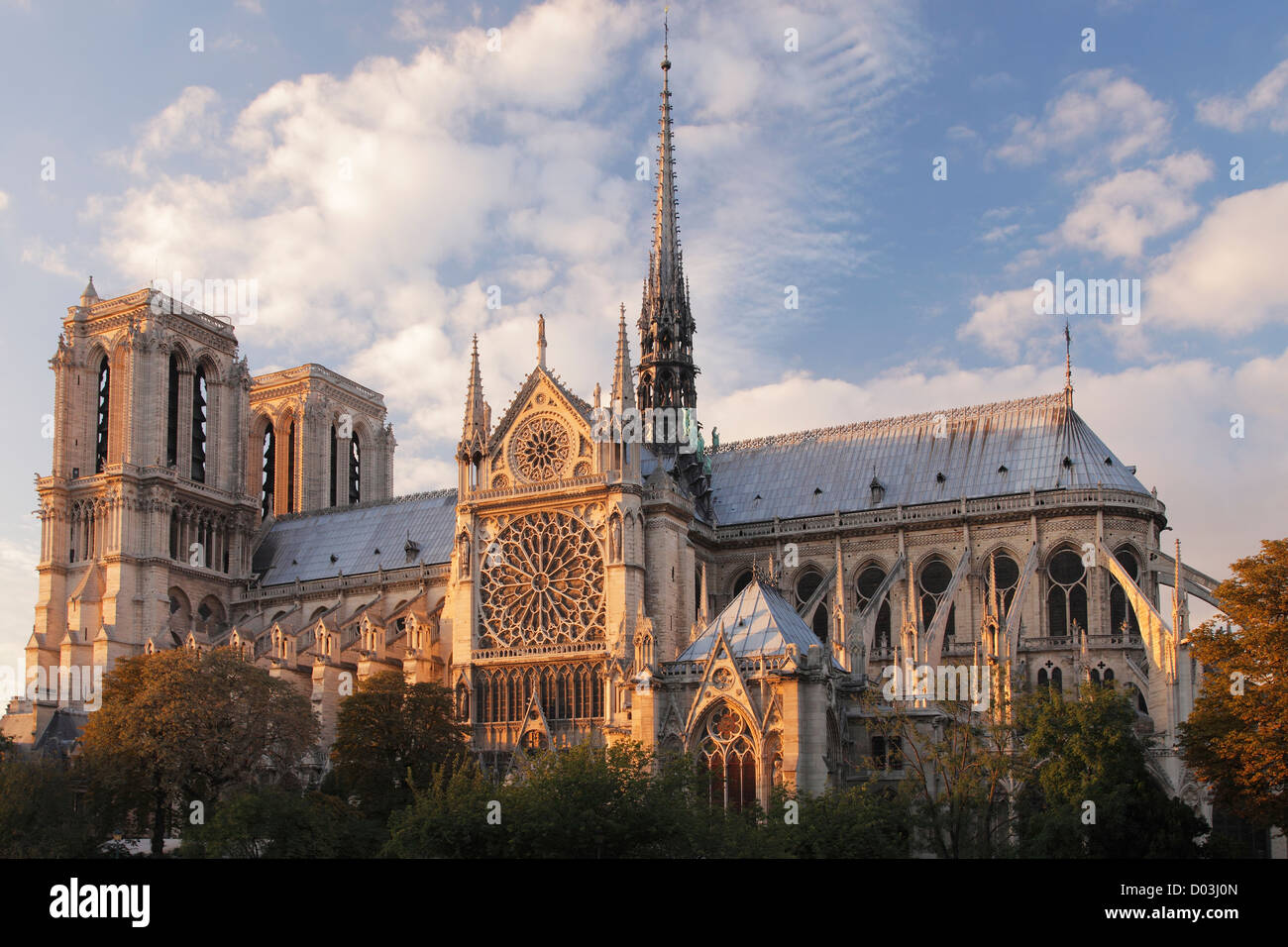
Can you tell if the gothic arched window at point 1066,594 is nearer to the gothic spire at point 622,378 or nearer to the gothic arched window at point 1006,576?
the gothic arched window at point 1006,576

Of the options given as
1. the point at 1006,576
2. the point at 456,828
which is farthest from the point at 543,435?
the point at 456,828

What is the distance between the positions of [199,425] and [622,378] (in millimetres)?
29846

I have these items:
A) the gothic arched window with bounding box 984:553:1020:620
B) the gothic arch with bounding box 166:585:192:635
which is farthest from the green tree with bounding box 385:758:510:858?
→ the gothic arch with bounding box 166:585:192:635

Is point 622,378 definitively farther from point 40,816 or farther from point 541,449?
point 40,816

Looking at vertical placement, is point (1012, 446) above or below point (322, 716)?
above

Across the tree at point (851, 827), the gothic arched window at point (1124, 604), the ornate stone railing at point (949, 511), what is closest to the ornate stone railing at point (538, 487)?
the ornate stone railing at point (949, 511)

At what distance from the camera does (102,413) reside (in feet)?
258

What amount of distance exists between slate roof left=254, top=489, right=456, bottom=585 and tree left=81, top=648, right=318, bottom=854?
2013 cm

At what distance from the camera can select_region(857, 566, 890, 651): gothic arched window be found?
61.1 m

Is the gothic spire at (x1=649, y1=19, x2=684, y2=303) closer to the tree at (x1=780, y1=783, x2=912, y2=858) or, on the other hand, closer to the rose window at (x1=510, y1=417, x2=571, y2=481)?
the rose window at (x1=510, y1=417, x2=571, y2=481)

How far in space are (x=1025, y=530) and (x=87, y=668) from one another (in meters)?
40.5
